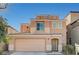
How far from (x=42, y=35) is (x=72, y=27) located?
0.57 metres

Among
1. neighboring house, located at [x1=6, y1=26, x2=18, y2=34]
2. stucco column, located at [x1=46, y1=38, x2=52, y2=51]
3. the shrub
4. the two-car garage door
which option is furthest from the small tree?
the shrub

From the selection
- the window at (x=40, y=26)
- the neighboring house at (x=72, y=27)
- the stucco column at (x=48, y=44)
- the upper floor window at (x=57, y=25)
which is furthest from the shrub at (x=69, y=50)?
the window at (x=40, y=26)

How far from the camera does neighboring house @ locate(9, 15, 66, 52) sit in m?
5.22

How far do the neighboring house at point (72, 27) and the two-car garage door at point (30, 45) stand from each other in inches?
19.6

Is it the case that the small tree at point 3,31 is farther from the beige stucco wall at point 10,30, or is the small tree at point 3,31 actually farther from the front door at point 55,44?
the front door at point 55,44

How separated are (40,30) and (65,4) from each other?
65 cm

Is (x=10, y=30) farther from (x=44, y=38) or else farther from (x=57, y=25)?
(x=57, y=25)

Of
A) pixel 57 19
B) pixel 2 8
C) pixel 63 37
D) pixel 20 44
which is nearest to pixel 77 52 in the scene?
pixel 63 37

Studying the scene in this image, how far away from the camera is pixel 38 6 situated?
515 centimetres

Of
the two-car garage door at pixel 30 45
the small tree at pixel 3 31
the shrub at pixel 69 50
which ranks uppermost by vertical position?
the small tree at pixel 3 31

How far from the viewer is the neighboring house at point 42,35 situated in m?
5.22

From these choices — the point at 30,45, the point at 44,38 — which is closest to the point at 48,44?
the point at 44,38

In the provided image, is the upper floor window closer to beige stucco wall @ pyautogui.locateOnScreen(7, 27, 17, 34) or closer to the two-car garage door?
the two-car garage door

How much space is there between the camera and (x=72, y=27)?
5.24 meters
